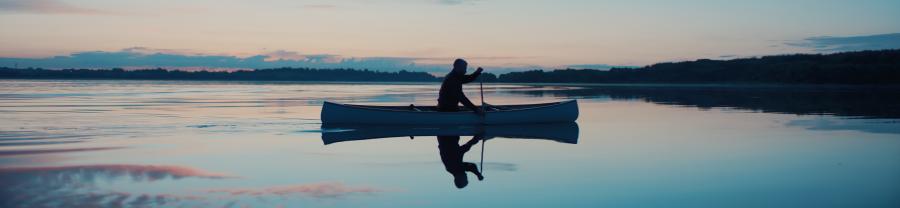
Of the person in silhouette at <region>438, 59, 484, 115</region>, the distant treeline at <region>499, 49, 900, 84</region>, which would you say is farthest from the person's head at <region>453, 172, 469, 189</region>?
the distant treeline at <region>499, 49, 900, 84</region>

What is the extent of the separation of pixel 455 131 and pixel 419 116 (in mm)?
1015

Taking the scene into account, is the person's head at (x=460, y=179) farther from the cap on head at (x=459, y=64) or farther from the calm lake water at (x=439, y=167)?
the cap on head at (x=459, y=64)

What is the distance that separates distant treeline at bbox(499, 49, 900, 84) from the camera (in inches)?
2522

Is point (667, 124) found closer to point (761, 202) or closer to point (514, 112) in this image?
point (514, 112)

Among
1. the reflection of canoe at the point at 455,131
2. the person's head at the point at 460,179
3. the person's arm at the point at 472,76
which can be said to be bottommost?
the reflection of canoe at the point at 455,131

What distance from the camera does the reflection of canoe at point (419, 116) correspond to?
15695 mm

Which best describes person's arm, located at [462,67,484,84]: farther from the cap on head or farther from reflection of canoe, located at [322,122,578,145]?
reflection of canoe, located at [322,122,578,145]

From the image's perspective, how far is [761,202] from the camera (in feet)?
21.8

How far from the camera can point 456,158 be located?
33.7 ft

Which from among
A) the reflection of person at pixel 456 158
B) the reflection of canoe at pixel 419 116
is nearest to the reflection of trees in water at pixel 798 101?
the reflection of canoe at pixel 419 116

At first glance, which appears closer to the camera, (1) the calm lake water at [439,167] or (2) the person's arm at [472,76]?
(1) the calm lake water at [439,167]

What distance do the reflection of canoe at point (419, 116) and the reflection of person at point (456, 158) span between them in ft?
6.52

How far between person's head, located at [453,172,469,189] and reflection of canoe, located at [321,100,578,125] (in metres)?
6.98

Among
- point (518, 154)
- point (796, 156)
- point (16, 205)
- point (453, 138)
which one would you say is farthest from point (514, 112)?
point (16, 205)
